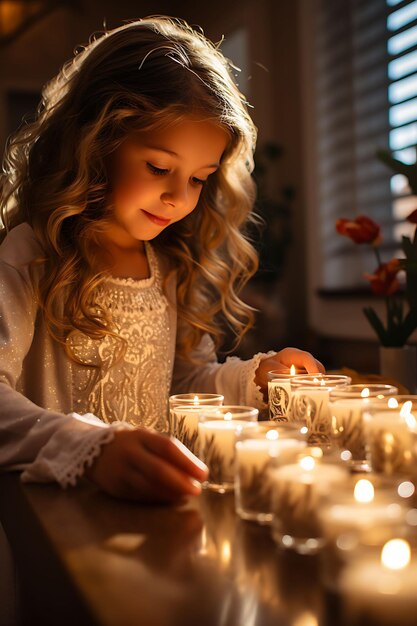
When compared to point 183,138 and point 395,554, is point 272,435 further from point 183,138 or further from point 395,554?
point 183,138

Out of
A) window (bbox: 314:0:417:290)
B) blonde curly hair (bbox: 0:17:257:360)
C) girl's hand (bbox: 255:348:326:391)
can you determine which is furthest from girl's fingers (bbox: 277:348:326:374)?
window (bbox: 314:0:417:290)

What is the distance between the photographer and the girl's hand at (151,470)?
70 centimetres

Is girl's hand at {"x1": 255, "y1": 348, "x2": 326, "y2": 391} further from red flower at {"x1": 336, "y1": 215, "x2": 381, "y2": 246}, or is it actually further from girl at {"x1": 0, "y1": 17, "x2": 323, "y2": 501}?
red flower at {"x1": 336, "y1": 215, "x2": 381, "y2": 246}

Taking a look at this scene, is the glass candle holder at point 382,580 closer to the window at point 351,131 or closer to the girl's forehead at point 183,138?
the girl's forehead at point 183,138

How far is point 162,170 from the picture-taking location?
125 centimetres

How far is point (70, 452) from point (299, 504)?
31 centimetres

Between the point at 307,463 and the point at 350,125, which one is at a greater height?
the point at 350,125

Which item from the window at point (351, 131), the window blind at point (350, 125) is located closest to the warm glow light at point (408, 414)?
the window at point (351, 131)

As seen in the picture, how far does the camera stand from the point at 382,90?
113 inches

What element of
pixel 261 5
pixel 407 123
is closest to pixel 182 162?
pixel 407 123

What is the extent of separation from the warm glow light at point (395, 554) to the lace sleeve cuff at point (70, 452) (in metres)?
0.35

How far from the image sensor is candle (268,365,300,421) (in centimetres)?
98

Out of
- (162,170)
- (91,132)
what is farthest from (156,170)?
(91,132)

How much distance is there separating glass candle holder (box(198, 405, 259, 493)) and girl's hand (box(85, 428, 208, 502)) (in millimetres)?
37
